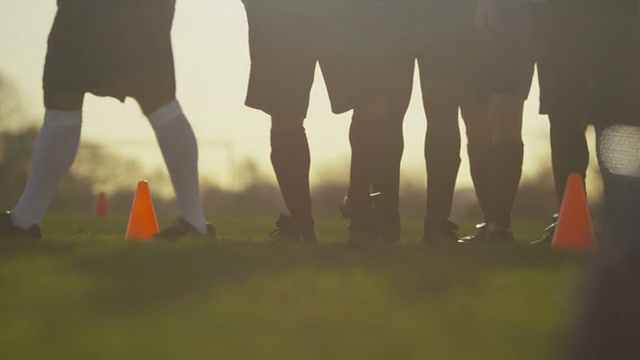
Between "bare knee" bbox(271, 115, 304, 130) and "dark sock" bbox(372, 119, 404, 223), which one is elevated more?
"bare knee" bbox(271, 115, 304, 130)

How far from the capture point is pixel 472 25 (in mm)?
7195

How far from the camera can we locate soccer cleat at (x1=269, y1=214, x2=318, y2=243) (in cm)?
699

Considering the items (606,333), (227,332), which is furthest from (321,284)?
(606,333)

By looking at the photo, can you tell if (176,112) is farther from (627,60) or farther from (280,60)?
(627,60)

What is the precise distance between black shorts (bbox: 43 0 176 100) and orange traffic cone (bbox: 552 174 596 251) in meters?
2.21

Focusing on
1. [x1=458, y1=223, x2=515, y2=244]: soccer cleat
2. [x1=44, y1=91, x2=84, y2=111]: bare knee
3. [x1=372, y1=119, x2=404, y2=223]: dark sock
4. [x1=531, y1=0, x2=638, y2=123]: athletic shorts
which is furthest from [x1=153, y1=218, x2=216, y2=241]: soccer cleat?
[x1=531, y1=0, x2=638, y2=123]: athletic shorts

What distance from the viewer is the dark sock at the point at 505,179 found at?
23.7 feet

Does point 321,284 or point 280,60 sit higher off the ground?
point 280,60

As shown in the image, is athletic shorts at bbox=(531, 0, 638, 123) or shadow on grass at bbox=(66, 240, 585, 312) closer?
shadow on grass at bbox=(66, 240, 585, 312)

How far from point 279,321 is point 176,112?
10.9ft

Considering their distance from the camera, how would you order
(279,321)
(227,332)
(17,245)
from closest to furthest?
1. (227,332)
2. (279,321)
3. (17,245)

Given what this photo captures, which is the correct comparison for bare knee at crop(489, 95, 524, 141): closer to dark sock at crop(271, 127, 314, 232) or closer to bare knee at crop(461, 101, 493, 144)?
bare knee at crop(461, 101, 493, 144)

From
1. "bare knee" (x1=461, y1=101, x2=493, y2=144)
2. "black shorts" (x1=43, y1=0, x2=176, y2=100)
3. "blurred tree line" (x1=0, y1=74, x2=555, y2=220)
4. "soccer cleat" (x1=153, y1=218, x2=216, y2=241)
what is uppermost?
"black shorts" (x1=43, y1=0, x2=176, y2=100)

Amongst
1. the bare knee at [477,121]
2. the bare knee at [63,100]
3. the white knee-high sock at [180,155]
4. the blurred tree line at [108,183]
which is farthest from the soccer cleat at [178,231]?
the blurred tree line at [108,183]
